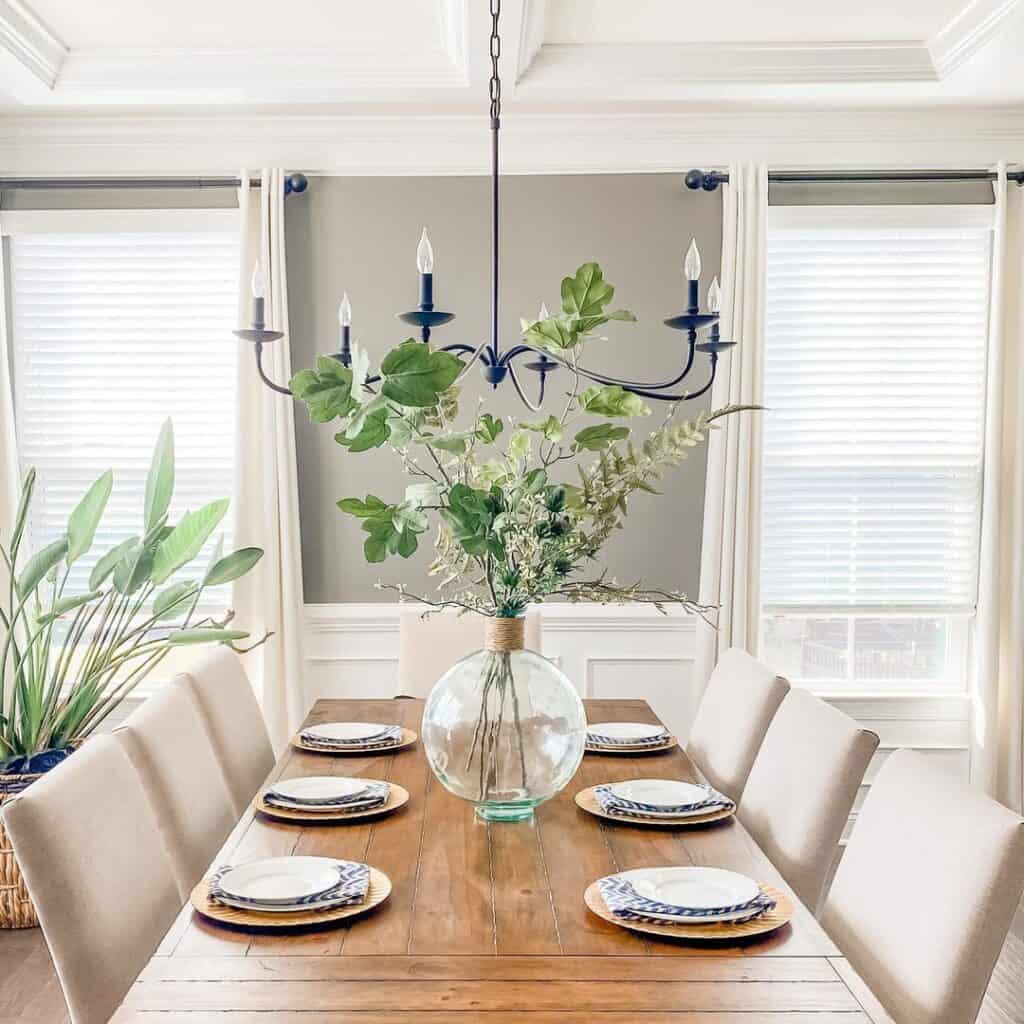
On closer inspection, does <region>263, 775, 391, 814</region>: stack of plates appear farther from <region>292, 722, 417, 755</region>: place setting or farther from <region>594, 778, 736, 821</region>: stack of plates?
<region>594, 778, 736, 821</region>: stack of plates

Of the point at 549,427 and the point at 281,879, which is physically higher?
the point at 549,427

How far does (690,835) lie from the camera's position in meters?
1.95

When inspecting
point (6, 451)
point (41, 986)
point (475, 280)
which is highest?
point (475, 280)

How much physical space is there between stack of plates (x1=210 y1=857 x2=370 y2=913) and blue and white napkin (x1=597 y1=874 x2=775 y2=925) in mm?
366

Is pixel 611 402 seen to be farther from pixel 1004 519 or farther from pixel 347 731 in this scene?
pixel 1004 519

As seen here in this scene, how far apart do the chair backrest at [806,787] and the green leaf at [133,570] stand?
1.83 metres

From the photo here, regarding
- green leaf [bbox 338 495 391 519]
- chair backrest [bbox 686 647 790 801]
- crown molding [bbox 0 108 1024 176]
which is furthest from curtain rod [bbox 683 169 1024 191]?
green leaf [bbox 338 495 391 519]

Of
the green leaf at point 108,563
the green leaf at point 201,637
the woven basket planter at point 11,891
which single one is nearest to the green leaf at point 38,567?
the green leaf at point 108,563

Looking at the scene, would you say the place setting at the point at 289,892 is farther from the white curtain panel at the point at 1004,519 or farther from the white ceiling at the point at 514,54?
the white curtain panel at the point at 1004,519

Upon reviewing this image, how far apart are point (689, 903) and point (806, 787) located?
584 mm

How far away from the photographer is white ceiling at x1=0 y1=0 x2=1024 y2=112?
310 centimetres

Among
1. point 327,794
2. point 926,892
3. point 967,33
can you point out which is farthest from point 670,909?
point 967,33

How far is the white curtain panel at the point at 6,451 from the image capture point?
149 inches

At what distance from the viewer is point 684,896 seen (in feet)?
5.24
